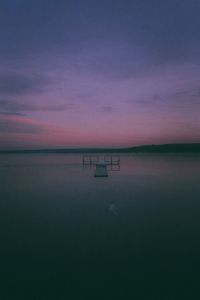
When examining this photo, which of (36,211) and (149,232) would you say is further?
(36,211)

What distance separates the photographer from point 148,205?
16641 millimetres

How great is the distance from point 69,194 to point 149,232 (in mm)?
11405

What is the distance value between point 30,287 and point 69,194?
48.0ft

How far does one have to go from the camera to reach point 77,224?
40.4ft

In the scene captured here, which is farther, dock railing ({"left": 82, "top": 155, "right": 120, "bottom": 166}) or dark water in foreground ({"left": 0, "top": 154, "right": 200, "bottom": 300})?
dock railing ({"left": 82, "top": 155, "right": 120, "bottom": 166})

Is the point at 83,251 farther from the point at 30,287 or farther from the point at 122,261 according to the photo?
the point at 30,287

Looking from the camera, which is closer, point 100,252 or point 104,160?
point 100,252

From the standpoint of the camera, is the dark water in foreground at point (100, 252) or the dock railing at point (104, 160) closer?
the dark water in foreground at point (100, 252)

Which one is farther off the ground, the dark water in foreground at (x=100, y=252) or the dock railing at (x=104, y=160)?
the dark water in foreground at (x=100, y=252)

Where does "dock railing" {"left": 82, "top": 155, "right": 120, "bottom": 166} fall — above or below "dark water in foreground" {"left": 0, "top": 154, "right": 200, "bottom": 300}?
below

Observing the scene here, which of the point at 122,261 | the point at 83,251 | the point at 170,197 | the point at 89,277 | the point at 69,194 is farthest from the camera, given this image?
the point at 69,194

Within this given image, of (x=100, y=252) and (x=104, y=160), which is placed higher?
(x=100, y=252)

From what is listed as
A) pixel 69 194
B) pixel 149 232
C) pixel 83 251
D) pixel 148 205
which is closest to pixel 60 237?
pixel 83 251

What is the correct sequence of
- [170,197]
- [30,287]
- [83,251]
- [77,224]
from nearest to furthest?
[30,287] → [83,251] → [77,224] → [170,197]
